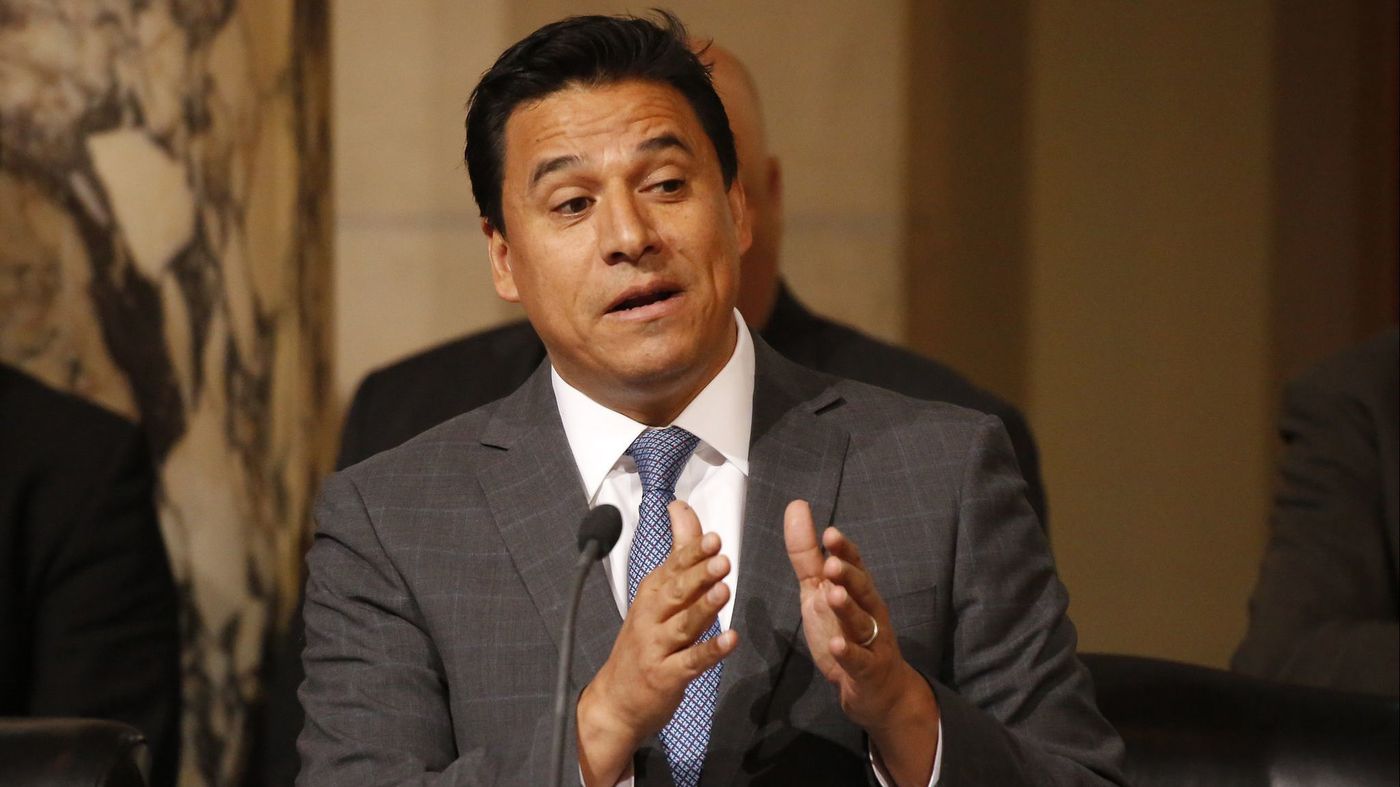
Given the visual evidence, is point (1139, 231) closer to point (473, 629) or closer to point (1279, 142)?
point (1279, 142)

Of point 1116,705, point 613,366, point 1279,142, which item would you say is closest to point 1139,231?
point 1279,142

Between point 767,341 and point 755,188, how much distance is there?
0.27 meters

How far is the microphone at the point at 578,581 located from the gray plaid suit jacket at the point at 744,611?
20cm

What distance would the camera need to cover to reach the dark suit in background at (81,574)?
2674 millimetres

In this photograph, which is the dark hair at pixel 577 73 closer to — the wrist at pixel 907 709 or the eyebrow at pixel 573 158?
the eyebrow at pixel 573 158

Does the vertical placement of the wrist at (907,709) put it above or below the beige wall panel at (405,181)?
below

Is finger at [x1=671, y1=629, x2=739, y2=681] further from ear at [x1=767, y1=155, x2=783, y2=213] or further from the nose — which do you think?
ear at [x1=767, y1=155, x2=783, y2=213]

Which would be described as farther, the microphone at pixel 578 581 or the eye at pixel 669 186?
the eye at pixel 669 186

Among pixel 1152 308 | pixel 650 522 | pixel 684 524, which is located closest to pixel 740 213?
pixel 650 522

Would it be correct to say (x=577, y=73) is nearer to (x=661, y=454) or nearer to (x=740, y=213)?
(x=740, y=213)

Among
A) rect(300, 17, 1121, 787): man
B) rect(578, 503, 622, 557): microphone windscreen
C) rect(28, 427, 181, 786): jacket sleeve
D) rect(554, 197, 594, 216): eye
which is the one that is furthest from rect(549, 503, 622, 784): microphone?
rect(28, 427, 181, 786): jacket sleeve

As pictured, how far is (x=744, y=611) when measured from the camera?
5.66 ft

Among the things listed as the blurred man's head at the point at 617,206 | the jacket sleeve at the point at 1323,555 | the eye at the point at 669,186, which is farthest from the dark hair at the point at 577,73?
the jacket sleeve at the point at 1323,555

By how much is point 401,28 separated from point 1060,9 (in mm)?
1659
